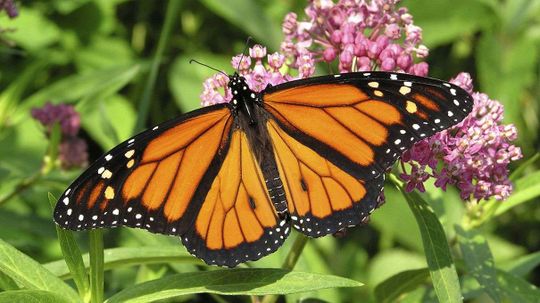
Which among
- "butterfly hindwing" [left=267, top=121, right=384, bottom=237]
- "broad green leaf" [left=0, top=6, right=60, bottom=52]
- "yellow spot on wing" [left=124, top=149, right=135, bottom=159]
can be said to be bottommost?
"butterfly hindwing" [left=267, top=121, right=384, bottom=237]

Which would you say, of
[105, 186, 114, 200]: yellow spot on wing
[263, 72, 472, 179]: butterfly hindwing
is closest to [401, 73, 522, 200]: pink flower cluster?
[263, 72, 472, 179]: butterfly hindwing

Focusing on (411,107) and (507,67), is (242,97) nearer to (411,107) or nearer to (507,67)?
(411,107)

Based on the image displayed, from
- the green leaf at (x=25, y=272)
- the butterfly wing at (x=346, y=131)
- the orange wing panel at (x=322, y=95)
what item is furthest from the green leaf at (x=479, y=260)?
the green leaf at (x=25, y=272)

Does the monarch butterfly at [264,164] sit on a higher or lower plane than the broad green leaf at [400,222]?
lower

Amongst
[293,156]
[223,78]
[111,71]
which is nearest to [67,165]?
[111,71]

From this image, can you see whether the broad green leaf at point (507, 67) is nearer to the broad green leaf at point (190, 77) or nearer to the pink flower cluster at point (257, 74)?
the broad green leaf at point (190, 77)

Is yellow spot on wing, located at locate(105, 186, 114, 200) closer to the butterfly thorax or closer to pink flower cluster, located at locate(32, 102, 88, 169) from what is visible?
the butterfly thorax
